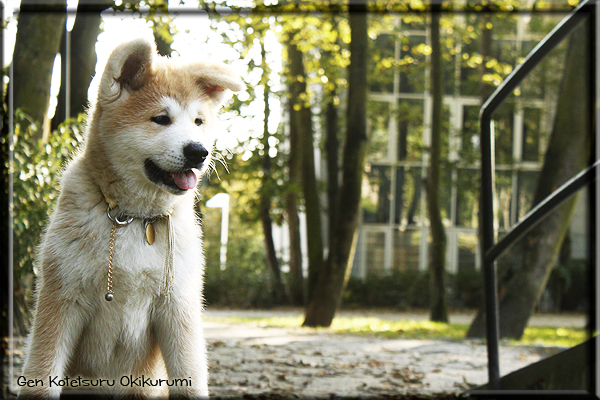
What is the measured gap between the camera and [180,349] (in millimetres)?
2176

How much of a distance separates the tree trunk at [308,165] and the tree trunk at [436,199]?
2.64 metres

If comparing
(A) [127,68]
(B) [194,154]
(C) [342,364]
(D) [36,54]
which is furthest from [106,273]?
(C) [342,364]

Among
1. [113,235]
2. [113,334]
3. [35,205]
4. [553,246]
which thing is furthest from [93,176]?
[553,246]

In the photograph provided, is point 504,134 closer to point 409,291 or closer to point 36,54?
point 409,291

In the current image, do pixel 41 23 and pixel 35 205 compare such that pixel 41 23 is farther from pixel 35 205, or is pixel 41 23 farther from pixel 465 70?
pixel 465 70

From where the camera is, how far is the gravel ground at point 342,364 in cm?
441

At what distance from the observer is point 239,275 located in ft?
57.7

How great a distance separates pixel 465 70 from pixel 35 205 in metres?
19.0

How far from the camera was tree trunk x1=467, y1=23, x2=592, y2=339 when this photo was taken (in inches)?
281

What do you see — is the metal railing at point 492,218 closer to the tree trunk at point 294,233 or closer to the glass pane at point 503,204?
the tree trunk at point 294,233

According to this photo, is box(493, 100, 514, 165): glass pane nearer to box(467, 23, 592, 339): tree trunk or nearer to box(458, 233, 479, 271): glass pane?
box(458, 233, 479, 271): glass pane

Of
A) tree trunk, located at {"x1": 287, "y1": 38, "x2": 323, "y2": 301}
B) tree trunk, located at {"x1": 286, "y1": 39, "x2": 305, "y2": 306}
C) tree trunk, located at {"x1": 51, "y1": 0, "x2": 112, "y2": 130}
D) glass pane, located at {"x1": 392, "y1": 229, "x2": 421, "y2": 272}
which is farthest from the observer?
glass pane, located at {"x1": 392, "y1": 229, "x2": 421, "y2": 272}

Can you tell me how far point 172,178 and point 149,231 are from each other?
24 cm

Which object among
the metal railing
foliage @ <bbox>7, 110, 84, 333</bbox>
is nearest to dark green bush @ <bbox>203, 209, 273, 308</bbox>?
foliage @ <bbox>7, 110, 84, 333</bbox>
